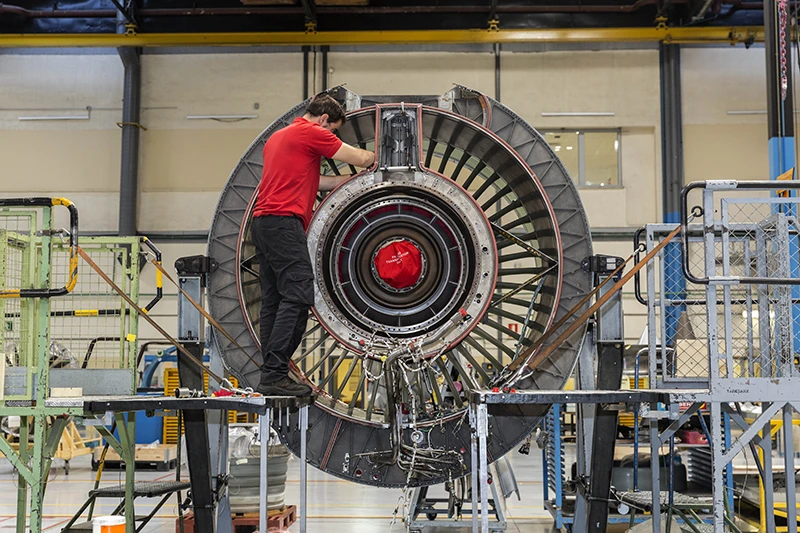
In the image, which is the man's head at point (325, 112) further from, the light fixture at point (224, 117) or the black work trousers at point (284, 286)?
the light fixture at point (224, 117)

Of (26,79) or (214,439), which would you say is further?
(26,79)

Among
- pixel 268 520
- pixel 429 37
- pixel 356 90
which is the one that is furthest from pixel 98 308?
pixel 429 37

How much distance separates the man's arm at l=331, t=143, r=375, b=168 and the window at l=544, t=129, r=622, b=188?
12470 mm

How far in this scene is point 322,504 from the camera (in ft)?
30.2

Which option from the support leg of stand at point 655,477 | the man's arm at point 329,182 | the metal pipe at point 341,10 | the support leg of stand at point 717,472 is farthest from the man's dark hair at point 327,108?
the metal pipe at point 341,10

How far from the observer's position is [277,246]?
14.6 feet

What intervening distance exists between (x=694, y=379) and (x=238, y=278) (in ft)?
10.9

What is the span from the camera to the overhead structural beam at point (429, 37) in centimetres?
1591

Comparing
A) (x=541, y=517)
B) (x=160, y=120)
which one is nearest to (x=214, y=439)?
(x=541, y=517)

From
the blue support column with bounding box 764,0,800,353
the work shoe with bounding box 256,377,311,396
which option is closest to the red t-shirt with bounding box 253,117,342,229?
the work shoe with bounding box 256,377,311,396

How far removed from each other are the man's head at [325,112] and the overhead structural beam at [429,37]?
11.7 m

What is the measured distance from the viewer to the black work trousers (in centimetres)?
438

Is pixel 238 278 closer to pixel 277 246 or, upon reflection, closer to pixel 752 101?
pixel 277 246

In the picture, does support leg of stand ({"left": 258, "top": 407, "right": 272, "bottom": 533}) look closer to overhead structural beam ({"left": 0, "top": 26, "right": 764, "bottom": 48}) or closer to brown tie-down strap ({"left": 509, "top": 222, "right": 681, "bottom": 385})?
brown tie-down strap ({"left": 509, "top": 222, "right": 681, "bottom": 385})
